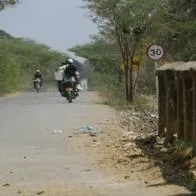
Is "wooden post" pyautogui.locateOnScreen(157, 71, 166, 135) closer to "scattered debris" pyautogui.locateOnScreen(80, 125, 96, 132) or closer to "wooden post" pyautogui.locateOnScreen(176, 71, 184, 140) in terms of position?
"wooden post" pyautogui.locateOnScreen(176, 71, 184, 140)

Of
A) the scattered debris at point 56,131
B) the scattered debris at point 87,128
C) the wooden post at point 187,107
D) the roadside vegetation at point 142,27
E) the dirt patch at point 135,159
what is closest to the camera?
the dirt patch at point 135,159

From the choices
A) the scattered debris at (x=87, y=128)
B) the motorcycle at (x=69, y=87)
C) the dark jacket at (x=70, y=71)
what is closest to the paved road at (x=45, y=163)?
the scattered debris at (x=87, y=128)

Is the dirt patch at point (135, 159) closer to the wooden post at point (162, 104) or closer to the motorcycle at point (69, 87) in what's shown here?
the wooden post at point (162, 104)

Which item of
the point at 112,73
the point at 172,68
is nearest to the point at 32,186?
the point at 172,68

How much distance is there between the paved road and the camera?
9375 mm

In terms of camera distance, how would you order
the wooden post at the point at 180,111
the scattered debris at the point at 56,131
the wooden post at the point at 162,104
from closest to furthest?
the wooden post at the point at 180,111
the wooden post at the point at 162,104
the scattered debris at the point at 56,131

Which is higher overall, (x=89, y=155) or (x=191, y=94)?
(x=191, y=94)

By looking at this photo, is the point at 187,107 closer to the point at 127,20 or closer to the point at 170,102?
the point at 170,102

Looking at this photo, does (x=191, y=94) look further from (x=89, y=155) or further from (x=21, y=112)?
(x=21, y=112)

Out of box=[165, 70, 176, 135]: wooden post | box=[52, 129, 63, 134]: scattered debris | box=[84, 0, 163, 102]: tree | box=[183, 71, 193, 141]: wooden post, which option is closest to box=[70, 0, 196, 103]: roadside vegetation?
box=[84, 0, 163, 102]: tree

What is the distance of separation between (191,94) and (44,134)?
495 cm

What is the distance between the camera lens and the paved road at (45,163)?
9375 mm

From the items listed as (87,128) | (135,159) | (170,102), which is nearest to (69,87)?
(87,128)

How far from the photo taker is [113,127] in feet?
58.3
